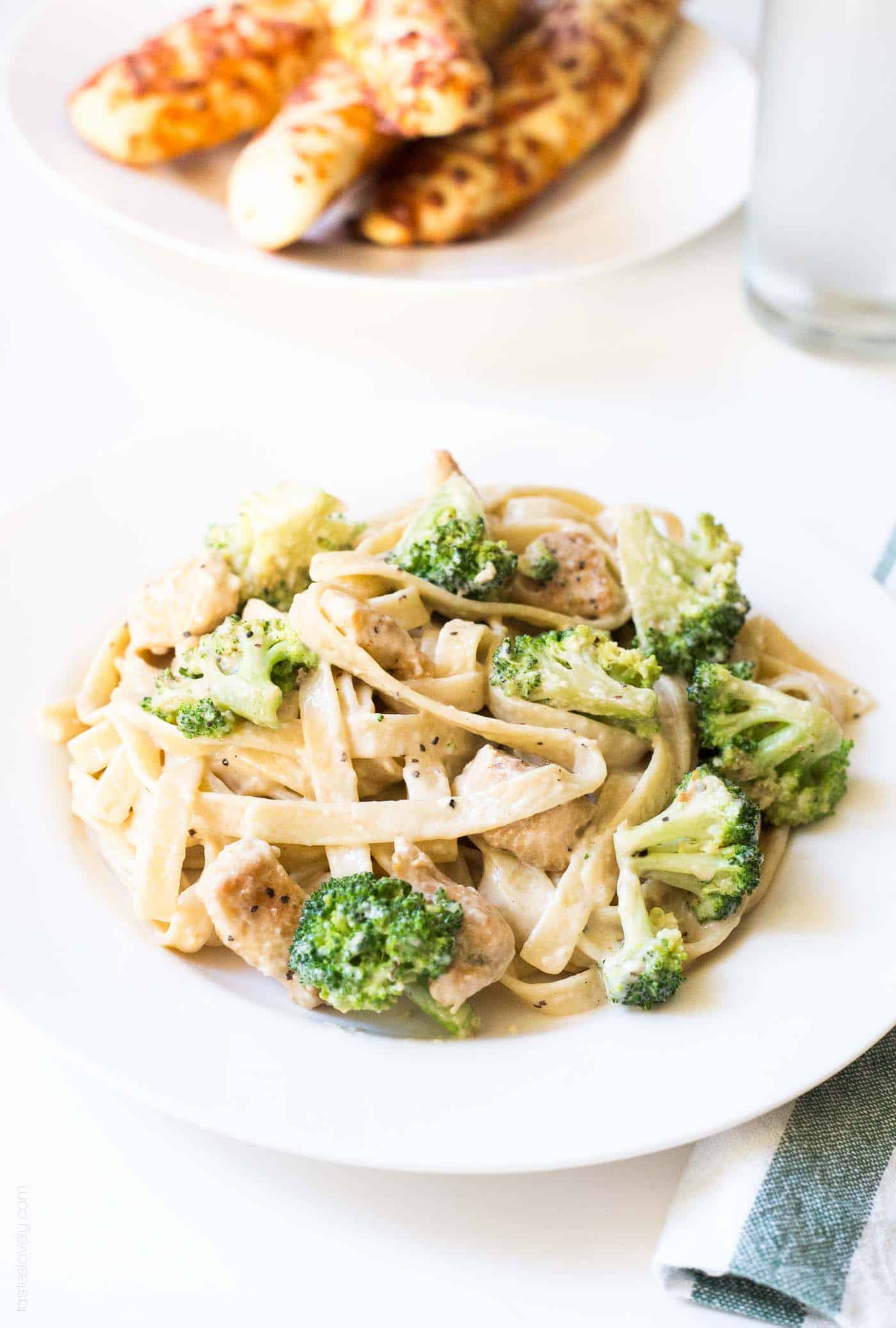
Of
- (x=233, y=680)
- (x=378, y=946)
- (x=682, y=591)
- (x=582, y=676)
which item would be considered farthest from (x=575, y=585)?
(x=378, y=946)

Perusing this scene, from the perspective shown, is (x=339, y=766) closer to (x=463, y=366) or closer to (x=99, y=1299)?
(x=99, y=1299)

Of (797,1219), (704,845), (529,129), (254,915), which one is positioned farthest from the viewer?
(529,129)

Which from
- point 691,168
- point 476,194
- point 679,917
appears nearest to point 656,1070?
point 679,917

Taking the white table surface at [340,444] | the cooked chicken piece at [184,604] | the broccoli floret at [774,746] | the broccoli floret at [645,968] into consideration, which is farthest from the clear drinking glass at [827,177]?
the broccoli floret at [645,968]

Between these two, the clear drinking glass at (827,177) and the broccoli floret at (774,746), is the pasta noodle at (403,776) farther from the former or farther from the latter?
the clear drinking glass at (827,177)

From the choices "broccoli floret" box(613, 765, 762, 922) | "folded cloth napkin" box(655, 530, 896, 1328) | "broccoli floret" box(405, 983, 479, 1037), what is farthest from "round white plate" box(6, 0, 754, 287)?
"folded cloth napkin" box(655, 530, 896, 1328)

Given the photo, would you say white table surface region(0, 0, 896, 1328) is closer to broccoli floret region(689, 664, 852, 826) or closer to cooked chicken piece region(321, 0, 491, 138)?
cooked chicken piece region(321, 0, 491, 138)

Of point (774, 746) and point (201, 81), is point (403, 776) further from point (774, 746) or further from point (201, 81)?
point (201, 81)
